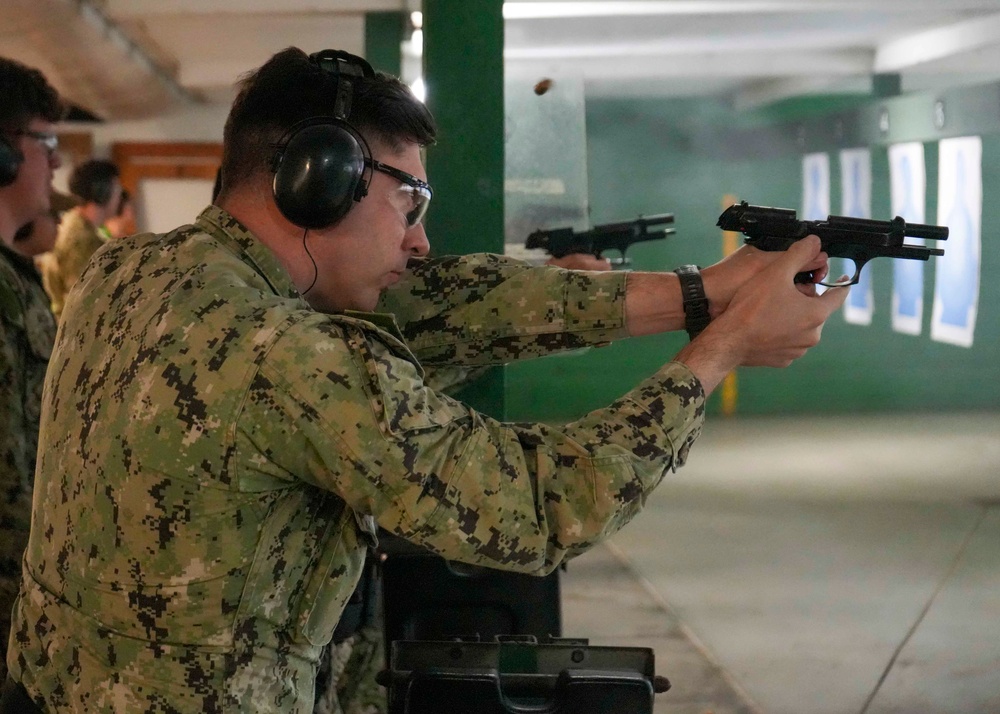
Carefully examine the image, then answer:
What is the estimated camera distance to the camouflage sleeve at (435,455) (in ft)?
3.99

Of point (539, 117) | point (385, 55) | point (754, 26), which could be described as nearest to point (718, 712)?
point (539, 117)

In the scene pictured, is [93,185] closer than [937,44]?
Yes

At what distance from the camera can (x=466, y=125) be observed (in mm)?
2547

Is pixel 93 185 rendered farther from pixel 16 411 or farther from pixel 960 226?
pixel 960 226

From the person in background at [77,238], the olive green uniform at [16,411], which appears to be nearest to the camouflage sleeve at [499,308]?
the olive green uniform at [16,411]

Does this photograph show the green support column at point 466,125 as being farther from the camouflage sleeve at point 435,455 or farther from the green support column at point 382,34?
the green support column at point 382,34

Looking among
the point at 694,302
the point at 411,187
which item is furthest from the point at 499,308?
the point at 411,187

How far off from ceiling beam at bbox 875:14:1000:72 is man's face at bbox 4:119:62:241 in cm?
601

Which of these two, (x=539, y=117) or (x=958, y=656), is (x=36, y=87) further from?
(x=958, y=656)

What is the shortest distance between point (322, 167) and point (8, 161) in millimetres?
1526

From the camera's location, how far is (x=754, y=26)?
281 inches

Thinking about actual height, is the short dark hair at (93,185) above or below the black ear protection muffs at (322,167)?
above

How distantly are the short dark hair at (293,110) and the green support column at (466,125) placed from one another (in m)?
0.97

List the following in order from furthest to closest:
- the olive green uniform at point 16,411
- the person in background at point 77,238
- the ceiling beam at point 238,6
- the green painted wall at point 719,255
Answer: the green painted wall at point 719,255 < the ceiling beam at point 238,6 < the person in background at point 77,238 < the olive green uniform at point 16,411
